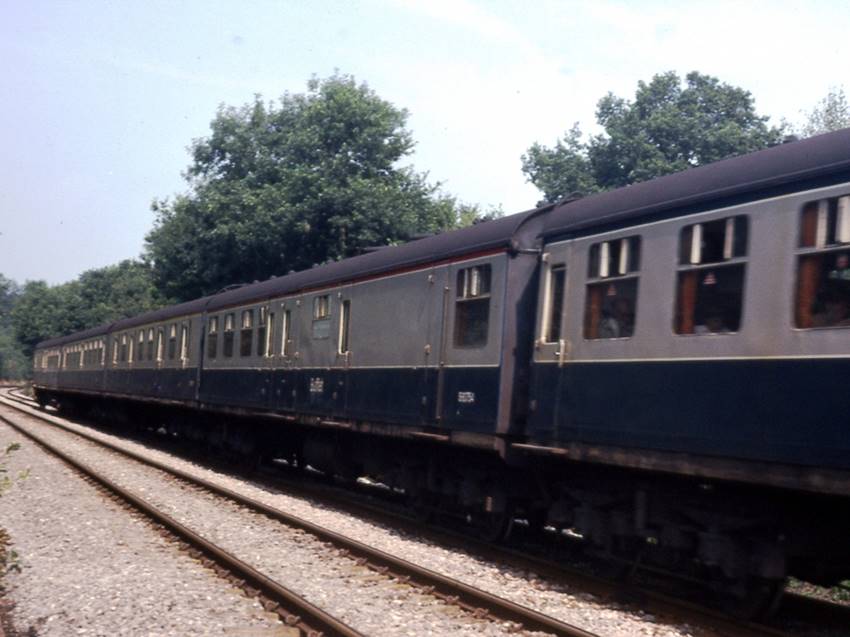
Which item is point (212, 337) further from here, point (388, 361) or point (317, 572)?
point (317, 572)

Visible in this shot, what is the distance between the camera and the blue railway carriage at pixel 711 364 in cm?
677

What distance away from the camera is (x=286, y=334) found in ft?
56.5

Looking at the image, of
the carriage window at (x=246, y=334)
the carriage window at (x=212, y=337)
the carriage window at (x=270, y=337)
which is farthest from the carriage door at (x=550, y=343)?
the carriage window at (x=212, y=337)

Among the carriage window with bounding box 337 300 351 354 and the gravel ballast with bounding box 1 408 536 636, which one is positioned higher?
the carriage window with bounding box 337 300 351 354

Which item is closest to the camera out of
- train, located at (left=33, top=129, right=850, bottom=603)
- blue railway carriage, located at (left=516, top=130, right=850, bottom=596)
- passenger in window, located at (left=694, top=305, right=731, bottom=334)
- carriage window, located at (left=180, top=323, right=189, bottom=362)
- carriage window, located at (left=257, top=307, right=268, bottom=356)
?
blue railway carriage, located at (left=516, top=130, right=850, bottom=596)

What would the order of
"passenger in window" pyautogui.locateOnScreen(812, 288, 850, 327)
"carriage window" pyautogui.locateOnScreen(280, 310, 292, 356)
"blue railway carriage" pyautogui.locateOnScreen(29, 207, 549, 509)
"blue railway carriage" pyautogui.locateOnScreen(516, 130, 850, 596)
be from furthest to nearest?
1. "carriage window" pyautogui.locateOnScreen(280, 310, 292, 356)
2. "blue railway carriage" pyautogui.locateOnScreen(29, 207, 549, 509)
3. "blue railway carriage" pyautogui.locateOnScreen(516, 130, 850, 596)
4. "passenger in window" pyautogui.locateOnScreen(812, 288, 850, 327)

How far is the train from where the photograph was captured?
6.92 m

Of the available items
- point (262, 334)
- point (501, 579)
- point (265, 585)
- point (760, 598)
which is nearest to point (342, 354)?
point (262, 334)

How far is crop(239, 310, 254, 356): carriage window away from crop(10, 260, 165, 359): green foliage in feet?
246

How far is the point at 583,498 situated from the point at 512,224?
2868mm

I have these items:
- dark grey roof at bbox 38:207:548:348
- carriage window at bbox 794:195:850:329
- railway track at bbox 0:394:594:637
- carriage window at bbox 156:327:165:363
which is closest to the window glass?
dark grey roof at bbox 38:207:548:348

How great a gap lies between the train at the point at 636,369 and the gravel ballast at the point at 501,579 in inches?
25.3

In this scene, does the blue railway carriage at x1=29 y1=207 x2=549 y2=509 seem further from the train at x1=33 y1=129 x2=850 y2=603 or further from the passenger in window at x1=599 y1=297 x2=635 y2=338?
the passenger in window at x1=599 y1=297 x2=635 y2=338

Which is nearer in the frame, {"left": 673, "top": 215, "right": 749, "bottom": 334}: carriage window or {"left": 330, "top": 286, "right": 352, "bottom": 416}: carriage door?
{"left": 673, "top": 215, "right": 749, "bottom": 334}: carriage window
